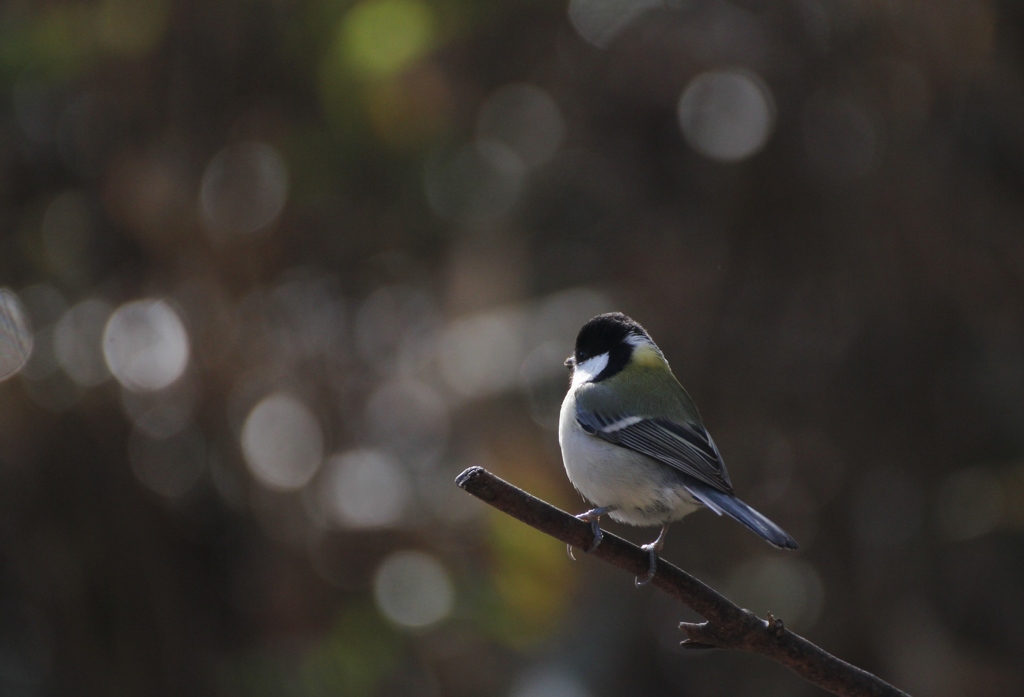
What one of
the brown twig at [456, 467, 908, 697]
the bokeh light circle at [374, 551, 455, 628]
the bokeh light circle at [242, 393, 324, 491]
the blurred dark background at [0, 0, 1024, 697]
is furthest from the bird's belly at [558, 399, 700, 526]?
the bokeh light circle at [242, 393, 324, 491]

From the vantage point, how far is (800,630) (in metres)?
3.22

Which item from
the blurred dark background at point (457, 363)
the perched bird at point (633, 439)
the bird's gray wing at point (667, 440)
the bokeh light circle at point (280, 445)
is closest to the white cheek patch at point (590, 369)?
the perched bird at point (633, 439)

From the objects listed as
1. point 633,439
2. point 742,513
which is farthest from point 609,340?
point 742,513

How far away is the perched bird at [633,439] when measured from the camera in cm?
182

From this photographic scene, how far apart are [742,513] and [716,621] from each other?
1.13 ft

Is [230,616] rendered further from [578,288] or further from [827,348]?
[827,348]

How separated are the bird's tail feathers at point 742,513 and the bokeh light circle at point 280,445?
2008mm

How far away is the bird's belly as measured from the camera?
6.01 ft

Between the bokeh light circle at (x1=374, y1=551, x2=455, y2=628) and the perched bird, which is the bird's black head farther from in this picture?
the bokeh light circle at (x1=374, y1=551, x2=455, y2=628)

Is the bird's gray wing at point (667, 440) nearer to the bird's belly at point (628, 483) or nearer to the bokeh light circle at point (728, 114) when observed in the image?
the bird's belly at point (628, 483)

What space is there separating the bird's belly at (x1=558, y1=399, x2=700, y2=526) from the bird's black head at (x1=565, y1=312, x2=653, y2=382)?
240mm

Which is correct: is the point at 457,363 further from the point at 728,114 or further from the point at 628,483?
the point at 628,483

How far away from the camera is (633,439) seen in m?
1.91

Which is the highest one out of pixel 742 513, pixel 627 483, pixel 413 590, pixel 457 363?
pixel 742 513
